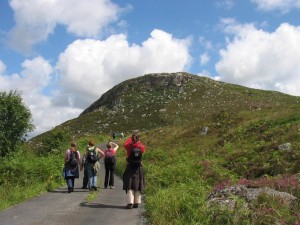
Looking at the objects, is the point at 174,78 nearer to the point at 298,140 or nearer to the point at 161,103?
the point at 161,103

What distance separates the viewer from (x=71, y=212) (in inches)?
454

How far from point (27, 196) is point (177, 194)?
5.80 meters

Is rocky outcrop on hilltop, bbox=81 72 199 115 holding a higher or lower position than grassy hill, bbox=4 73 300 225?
higher

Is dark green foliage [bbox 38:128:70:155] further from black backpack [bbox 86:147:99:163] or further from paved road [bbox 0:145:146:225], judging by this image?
paved road [bbox 0:145:146:225]

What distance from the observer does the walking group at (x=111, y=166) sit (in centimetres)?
1240

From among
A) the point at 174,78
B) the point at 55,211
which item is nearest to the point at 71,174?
the point at 55,211

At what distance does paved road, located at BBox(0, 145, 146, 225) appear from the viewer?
10322mm

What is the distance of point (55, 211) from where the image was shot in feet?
38.5

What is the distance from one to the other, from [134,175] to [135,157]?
53cm

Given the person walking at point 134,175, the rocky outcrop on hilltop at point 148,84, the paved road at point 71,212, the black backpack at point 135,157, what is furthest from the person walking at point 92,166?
the rocky outcrop on hilltop at point 148,84

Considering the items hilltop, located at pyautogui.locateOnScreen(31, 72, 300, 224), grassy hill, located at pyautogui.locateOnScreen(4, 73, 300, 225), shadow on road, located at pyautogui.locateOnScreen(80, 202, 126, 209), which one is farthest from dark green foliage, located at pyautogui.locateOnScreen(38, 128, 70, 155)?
shadow on road, located at pyautogui.locateOnScreen(80, 202, 126, 209)

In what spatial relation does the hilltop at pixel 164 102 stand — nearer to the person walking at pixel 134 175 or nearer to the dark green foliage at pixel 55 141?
the dark green foliage at pixel 55 141

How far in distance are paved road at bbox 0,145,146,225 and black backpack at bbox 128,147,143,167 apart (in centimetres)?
131

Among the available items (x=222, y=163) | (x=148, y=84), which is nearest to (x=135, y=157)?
(x=222, y=163)
